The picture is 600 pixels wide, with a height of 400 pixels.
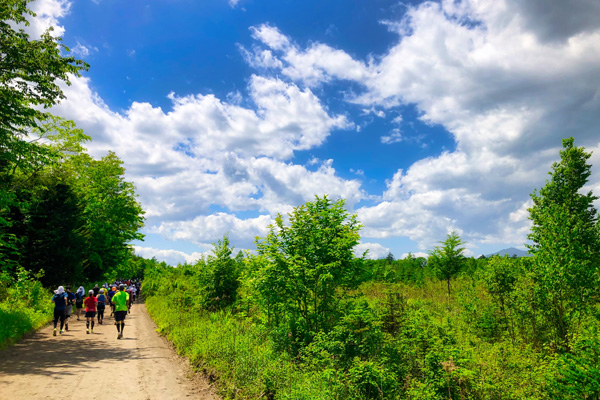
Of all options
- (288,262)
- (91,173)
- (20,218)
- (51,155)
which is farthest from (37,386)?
(91,173)

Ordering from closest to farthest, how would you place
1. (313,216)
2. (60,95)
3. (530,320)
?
(313,216) < (530,320) < (60,95)

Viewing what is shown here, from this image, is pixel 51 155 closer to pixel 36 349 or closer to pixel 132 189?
pixel 36 349

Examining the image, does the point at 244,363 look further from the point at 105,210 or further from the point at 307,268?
the point at 105,210

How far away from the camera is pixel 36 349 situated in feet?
36.9

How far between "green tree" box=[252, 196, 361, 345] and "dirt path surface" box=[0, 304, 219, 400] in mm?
3385

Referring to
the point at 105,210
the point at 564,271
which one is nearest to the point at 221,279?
the point at 564,271

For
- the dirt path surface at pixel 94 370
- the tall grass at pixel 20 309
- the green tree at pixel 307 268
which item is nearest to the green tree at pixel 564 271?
the green tree at pixel 307 268

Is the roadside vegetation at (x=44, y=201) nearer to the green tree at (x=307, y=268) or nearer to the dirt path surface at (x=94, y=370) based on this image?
the dirt path surface at (x=94, y=370)

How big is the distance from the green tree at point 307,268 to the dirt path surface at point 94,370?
11.1 ft

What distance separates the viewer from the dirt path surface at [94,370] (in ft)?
25.0

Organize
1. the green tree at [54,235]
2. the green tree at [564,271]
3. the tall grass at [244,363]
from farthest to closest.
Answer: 1. the green tree at [54,235]
2. the green tree at [564,271]
3. the tall grass at [244,363]

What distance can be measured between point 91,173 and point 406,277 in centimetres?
3784

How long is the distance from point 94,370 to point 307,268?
6.64 m

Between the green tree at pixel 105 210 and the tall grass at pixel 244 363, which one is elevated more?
the green tree at pixel 105 210
